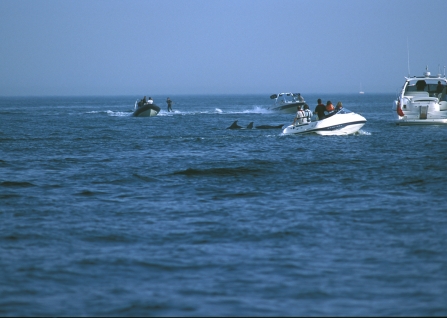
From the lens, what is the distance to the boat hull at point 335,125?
29336 mm

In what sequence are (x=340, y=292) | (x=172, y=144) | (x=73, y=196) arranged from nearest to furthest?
(x=340, y=292)
(x=73, y=196)
(x=172, y=144)

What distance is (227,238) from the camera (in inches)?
412

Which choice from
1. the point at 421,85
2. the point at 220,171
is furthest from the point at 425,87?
the point at 220,171

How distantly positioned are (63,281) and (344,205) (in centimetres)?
657

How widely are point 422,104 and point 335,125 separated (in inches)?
234

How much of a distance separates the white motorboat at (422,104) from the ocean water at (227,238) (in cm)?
1182

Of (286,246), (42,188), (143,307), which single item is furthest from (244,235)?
(42,188)

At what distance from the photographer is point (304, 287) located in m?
7.86

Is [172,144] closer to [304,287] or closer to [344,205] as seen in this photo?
[344,205]

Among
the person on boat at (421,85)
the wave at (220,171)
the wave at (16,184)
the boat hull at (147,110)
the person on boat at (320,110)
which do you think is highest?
the person on boat at (421,85)

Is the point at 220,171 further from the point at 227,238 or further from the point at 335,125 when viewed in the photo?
the point at 335,125

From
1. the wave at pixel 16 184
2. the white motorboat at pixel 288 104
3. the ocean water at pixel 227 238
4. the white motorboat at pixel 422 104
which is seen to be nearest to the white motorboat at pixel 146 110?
the white motorboat at pixel 288 104

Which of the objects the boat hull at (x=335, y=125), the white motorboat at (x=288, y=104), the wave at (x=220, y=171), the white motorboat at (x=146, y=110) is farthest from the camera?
the white motorboat at (x=146, y=110)

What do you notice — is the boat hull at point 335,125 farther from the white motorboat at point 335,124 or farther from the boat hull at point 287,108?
the boat hull at point 287,108
